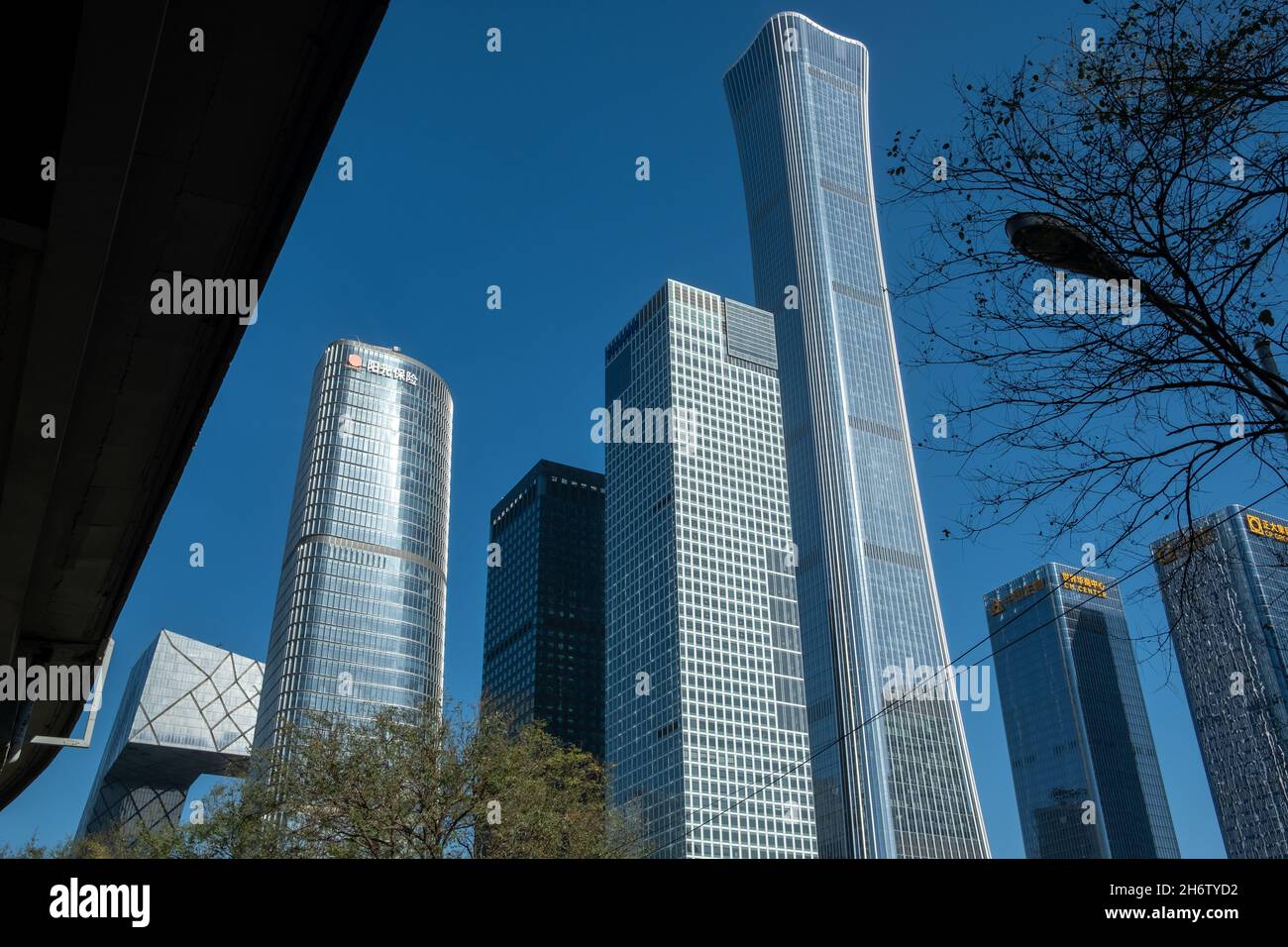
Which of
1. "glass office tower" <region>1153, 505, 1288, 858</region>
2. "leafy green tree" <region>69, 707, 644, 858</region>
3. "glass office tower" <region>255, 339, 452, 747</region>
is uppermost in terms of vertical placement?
"glass office tower" <region>255, 339, 452, 747</region>

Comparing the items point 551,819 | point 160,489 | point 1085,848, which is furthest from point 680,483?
point 160,489

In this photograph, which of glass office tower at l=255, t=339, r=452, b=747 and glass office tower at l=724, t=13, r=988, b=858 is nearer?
glass office tower at l=255, t=339, r=452, b=747

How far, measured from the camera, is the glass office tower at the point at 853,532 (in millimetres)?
146750

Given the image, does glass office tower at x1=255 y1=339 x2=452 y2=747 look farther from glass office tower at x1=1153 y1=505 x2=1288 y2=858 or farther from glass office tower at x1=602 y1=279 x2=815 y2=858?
glass office tower at x1=1153 y1=505 x2=1288 y2=858

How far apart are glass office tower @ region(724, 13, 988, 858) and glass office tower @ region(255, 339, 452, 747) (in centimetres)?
6251

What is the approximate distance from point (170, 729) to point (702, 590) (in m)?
90.0

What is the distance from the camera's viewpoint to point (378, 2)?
6.96 metres

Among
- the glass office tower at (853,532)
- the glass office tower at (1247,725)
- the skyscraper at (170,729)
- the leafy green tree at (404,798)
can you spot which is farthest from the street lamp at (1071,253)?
the skyscraper at (170,729)

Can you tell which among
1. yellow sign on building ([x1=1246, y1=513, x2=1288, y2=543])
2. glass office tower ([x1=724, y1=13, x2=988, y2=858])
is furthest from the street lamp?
yellow sign on building ([x1=1246, y1=513, x2=1288, y2=543])

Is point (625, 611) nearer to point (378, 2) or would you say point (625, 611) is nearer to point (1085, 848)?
point (1085, 848)

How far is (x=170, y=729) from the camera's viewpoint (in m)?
159

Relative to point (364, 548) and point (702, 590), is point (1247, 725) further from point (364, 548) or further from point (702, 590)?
point (364, 548)

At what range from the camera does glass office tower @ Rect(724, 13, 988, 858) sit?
147 m
